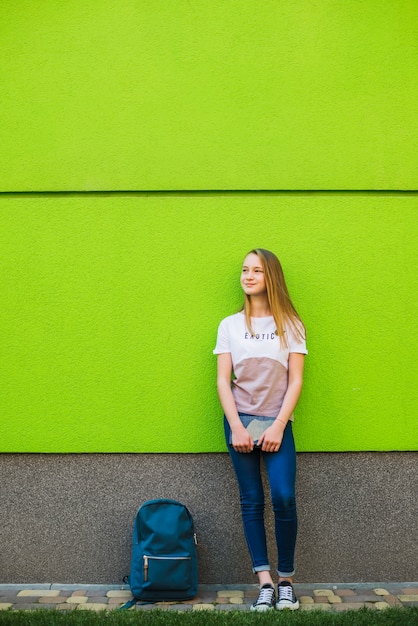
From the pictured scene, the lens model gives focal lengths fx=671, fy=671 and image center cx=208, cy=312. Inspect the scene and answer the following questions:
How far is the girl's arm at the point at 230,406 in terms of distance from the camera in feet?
13.0

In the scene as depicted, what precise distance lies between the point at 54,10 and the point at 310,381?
2.98m

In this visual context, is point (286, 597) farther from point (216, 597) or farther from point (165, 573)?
point (165, 573)

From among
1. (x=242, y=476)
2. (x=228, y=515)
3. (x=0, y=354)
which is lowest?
(x=228, y=515)

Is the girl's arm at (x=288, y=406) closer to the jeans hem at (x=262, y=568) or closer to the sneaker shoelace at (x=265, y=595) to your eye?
the jeans hem at (x=262, y=568)

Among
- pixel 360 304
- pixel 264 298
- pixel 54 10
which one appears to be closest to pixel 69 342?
pixel 264 298

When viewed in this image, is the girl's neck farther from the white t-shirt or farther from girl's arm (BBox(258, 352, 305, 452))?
girl's arm (BBox(258, 352, 305, 452))

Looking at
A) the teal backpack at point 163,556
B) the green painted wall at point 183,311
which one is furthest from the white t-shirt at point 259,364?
the teal backpack at point 163,556

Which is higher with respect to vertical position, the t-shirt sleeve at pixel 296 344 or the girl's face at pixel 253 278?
the girl's face at pixel 253 278

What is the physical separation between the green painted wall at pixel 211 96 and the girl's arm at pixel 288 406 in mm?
1182

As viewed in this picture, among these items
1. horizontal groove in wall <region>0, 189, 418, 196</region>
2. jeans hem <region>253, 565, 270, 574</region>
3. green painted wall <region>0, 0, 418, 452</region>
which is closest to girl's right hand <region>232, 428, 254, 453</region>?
green painted wall <region>0, 0, 418, 452</region>

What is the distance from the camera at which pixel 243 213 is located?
14.4ft

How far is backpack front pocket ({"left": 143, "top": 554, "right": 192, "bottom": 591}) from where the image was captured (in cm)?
395

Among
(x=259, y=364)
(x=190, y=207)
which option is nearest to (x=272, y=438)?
(x=259, y=364)

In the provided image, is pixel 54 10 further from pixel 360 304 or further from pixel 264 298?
pixel 360 304
